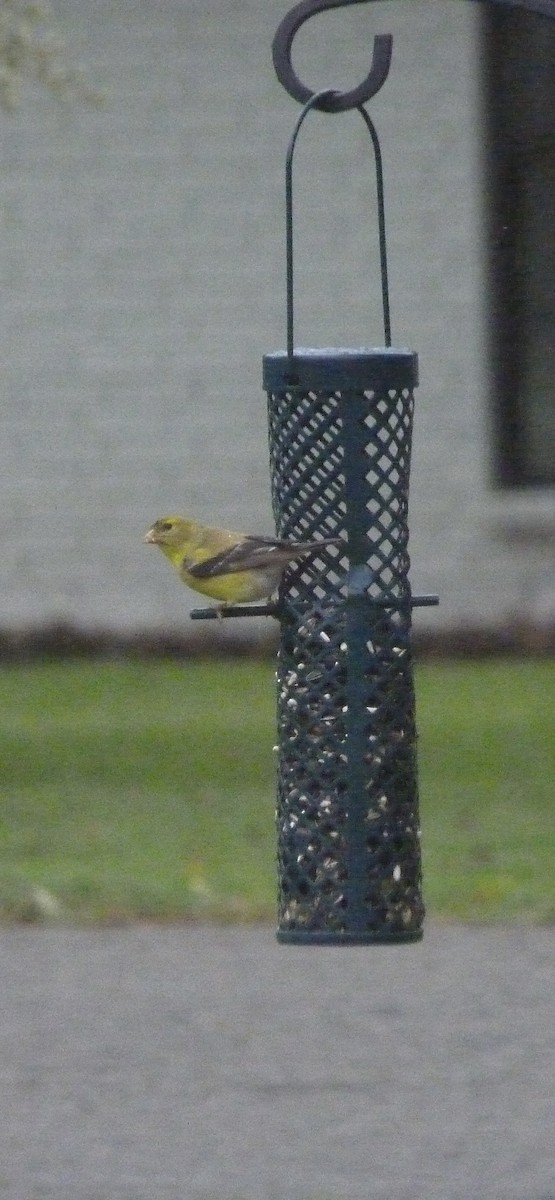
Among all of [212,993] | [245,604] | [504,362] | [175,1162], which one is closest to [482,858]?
[212,993]

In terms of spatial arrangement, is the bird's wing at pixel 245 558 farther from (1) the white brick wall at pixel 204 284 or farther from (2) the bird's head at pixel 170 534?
(1) the white brick wall at pixel 204 284

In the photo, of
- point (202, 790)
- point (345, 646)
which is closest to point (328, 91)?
point (345, 646)

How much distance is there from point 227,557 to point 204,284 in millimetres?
10062

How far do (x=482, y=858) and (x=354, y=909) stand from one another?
16.2 ft

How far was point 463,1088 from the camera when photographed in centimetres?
655

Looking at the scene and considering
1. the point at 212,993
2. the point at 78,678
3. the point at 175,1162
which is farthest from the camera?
the point at 78,678

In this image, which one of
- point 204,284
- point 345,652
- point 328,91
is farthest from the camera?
point 204,284

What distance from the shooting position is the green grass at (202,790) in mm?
8711

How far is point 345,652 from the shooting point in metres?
4.28

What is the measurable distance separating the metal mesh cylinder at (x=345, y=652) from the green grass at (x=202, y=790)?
13.6 feet

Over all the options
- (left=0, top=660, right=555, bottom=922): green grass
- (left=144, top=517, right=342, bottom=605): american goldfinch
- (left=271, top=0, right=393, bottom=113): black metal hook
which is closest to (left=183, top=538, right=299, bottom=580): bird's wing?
(left=144, top=517, right=342, bottom=605): american goldfinch

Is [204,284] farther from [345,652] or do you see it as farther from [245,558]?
[345,652]

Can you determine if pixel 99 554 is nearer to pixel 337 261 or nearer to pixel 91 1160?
pixel 337 261

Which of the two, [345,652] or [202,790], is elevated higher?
[345,652]
